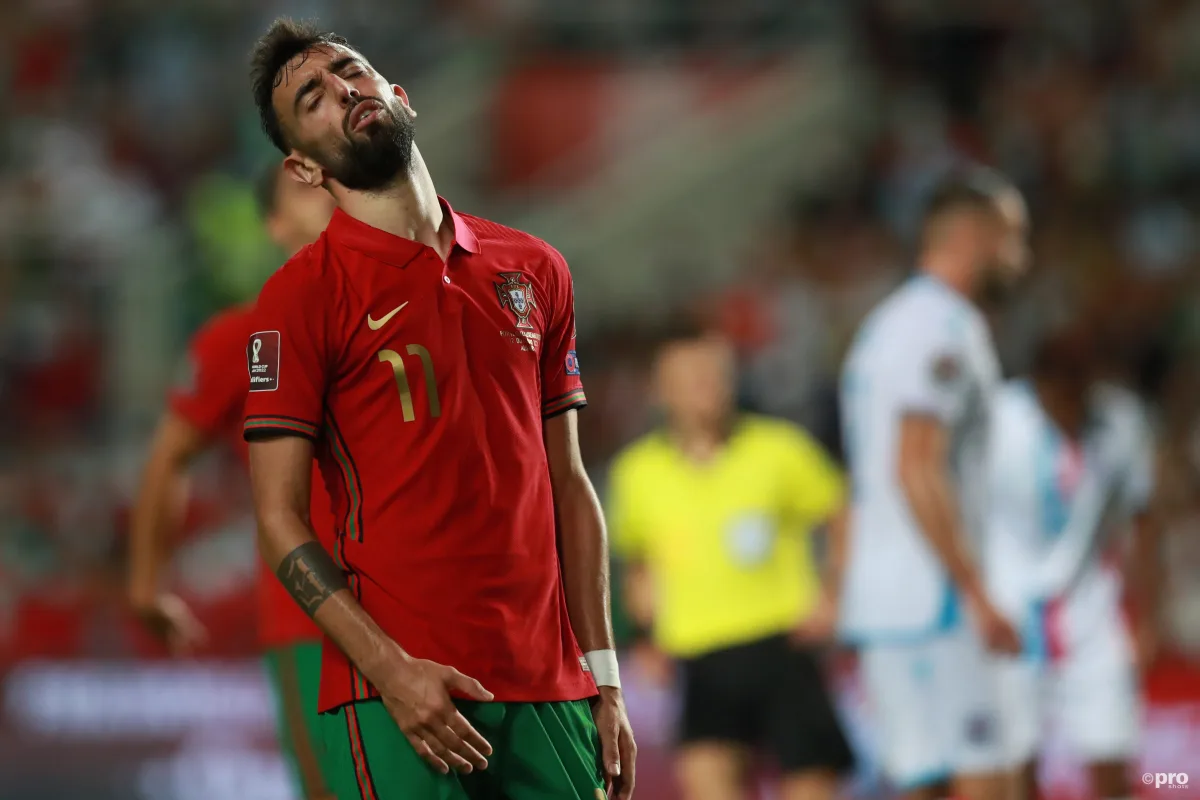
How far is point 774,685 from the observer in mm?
6594

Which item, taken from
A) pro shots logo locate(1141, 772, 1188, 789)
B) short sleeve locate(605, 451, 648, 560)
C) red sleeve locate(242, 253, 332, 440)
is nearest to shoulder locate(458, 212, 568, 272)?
red sleeve locate(242, 253, 332, 440)

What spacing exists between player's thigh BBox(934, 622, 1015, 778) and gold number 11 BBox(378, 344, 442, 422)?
2.93m

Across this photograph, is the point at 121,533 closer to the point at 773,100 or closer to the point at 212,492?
the point at 212,492

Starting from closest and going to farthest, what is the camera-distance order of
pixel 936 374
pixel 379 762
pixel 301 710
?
pixel 379 762 → pixel 301 710 → pixel 936 374

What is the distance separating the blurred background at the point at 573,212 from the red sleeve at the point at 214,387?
392 centimetres

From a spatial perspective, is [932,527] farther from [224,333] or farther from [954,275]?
[224,333]

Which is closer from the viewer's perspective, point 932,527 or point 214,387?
point 214,387

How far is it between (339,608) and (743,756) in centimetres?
413

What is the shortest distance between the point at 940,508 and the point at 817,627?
56.6 inches

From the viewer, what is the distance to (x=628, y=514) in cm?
699

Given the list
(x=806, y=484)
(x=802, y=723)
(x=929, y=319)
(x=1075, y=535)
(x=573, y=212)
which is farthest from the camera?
(x=573, y=212)

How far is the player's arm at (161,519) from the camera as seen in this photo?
493 cm

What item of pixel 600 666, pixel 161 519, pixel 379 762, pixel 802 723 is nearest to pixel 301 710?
pixel 161 519

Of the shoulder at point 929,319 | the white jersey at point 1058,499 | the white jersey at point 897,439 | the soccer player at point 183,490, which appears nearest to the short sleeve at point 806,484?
the white jersey at point 1058,499
